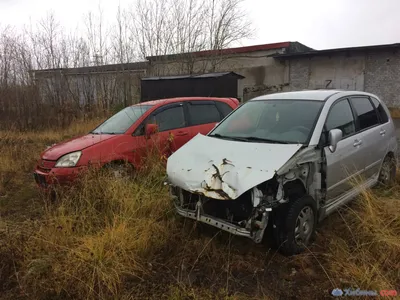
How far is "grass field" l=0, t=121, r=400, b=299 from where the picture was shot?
2600 mm

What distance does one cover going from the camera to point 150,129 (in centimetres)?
498

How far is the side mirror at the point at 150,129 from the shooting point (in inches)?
195

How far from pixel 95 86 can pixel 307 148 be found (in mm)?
12646

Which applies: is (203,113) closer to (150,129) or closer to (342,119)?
(150,129)

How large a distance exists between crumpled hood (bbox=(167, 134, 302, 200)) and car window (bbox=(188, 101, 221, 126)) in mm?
2348

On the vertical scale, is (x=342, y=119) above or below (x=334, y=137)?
above

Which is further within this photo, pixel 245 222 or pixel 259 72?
pixel 259 72

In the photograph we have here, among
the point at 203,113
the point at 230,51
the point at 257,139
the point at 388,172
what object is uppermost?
the point at 230,51

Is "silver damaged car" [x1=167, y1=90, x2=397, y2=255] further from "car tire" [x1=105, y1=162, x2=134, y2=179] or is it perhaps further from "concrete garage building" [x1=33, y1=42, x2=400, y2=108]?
"concrete garage building" [x1=33, y1=42, x2=400, y2=108]

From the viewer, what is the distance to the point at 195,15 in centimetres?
1798

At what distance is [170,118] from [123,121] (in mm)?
825

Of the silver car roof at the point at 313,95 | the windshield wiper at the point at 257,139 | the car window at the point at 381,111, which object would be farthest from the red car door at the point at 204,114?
the car window at the point at 381,111

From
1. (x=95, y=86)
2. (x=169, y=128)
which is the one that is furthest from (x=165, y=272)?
(x=95, y=86)

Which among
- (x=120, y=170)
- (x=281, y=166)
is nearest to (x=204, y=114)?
(x=120, y=170)
